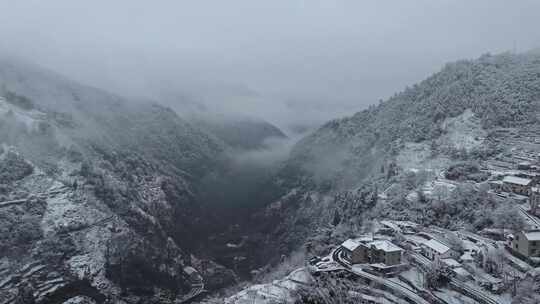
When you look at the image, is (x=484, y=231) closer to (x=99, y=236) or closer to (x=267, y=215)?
(x=99, y=236)

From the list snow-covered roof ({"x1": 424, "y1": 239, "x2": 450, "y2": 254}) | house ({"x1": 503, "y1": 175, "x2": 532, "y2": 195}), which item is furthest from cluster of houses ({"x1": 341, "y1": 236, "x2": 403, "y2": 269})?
house ({"x1": 503, "y1": 175, "x2": 532, "y2": 195})

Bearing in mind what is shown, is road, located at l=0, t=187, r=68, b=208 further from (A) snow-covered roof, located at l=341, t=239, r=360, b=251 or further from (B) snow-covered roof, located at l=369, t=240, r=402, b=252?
(B) snow-covered roof, located at l=369, t=240, r=402, b=252

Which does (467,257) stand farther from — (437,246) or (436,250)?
(437,246)

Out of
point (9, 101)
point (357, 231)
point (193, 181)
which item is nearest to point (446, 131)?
point (357, 231)

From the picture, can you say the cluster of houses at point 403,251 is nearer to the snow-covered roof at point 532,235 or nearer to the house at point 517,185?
the snow-covered roof at point 532,235

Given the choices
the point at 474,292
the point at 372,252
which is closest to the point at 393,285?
the point at 372,252

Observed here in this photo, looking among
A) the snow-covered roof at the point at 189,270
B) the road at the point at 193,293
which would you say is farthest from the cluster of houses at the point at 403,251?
the snow-covered roof at the point at 189,270

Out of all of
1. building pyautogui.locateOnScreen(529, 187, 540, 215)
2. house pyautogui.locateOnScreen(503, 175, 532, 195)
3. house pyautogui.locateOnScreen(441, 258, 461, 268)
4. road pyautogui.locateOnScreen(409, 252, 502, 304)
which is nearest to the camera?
road pyautogui.locateOnScreen(409, 252, 502, 304)
